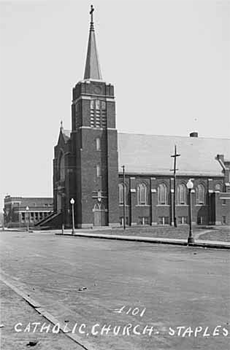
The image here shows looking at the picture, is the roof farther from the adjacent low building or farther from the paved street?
the paved street

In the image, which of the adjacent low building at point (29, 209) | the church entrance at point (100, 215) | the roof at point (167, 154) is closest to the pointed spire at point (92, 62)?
the roof at point (167, 154)

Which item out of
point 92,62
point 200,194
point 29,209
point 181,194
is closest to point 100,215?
point 181,194

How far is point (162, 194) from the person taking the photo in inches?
2960

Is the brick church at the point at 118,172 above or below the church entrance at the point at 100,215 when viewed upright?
above

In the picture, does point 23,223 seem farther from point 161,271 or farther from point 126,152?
point 161,271

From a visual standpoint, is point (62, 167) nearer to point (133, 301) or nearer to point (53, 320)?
point (133, 301)

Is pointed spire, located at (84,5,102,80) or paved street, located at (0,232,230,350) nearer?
paved street, located at (0,232,230,350)

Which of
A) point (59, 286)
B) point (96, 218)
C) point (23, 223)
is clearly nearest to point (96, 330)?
point (59, 286)

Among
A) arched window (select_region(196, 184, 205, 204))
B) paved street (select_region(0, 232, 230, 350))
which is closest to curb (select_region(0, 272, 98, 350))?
paved street (select_region(0, 232, 230, 350))

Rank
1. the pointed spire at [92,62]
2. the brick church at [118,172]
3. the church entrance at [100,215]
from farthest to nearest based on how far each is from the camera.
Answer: the pointed spire at [92,62]
the brick church at [118,172]
the church entrance at [100,215]

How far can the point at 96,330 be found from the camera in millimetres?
7277

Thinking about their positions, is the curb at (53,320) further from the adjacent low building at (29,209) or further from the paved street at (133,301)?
the adjacent low building at (29,209)

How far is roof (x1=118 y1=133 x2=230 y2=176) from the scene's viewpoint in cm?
7519

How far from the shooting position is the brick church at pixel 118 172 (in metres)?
69.1
